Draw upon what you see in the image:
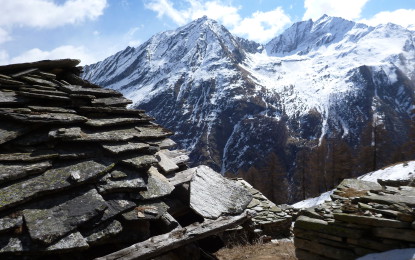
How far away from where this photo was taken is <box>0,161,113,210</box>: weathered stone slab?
629 centimetres

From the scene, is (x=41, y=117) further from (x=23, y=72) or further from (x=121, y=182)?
(x=23, y=72)

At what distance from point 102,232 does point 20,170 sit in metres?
2.06

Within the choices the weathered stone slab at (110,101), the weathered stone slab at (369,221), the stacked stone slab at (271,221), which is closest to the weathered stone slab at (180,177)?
the weathered stone slab at (110,101)

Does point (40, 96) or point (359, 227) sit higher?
point (40, 96)

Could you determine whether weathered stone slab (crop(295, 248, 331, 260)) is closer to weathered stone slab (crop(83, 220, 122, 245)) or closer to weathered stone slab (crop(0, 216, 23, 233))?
weathered stone slab (crop(83, 220, 122, 245))

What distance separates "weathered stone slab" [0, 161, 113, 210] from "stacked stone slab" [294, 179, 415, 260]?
5.18 m

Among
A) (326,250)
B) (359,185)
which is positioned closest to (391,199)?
(326,250)

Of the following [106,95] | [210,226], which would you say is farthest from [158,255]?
[106,95]

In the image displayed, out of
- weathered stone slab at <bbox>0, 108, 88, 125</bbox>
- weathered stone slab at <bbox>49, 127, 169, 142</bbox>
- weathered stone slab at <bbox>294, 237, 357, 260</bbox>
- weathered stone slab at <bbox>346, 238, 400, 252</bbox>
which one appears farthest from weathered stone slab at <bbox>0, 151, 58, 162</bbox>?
weathered stone slab at <bbox>346, 238, 400, 252</bbox>

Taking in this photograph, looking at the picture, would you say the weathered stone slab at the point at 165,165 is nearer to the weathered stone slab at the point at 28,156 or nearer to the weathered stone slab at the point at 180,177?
the weathered stone slab at the point at 180,177

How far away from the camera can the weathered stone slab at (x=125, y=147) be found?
320 inches

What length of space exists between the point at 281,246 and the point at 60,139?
904cm

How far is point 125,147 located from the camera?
332 inches

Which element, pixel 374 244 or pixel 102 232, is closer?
pixel 102 232
